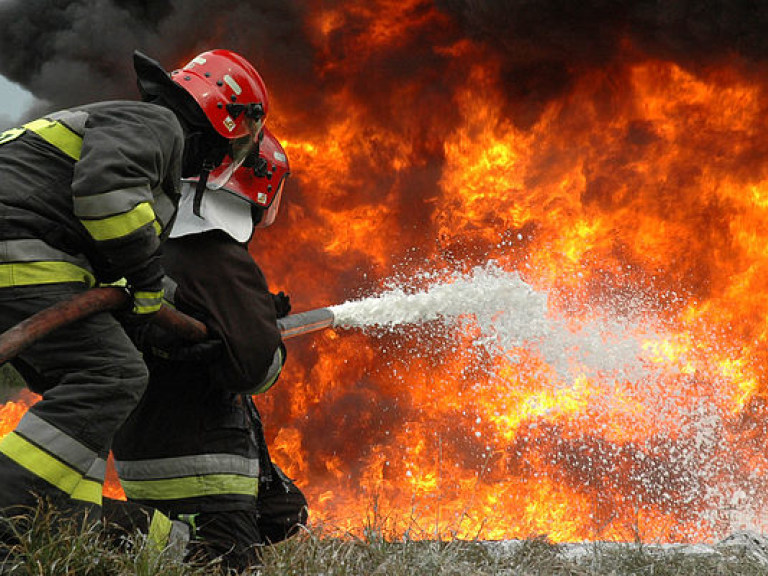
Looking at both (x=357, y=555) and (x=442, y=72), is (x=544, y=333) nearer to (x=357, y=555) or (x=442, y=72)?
(x=442, y=72)

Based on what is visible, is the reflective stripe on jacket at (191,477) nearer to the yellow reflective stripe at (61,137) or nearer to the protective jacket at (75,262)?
the protective jacket at (75,262)

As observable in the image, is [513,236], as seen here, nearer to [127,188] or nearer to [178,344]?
[178,344]

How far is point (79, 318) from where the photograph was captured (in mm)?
2734

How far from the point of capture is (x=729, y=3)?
279 inches

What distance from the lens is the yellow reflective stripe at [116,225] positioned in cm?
271

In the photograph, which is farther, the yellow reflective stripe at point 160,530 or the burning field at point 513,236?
the burning field at point 513,236

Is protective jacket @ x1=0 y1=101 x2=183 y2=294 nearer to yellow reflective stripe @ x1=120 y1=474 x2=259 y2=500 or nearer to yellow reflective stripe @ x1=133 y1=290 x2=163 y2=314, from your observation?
yellow reflective stripe @ x1=133 y1=290 x2=163 y2=314

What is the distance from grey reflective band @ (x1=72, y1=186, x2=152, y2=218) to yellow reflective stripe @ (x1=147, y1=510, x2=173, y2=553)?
1.24m

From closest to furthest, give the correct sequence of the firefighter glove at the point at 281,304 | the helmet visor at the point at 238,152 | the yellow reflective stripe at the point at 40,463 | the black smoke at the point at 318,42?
the yellow reflective stripe at the point at 40,463 → the helmet visor at the point at 238,152 → the firefighter glove at the point at 281,304 → the black smoke at the point at 318,42

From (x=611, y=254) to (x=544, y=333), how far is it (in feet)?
3.46

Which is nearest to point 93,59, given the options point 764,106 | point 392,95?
point 392,95

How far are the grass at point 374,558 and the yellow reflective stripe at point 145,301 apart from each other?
77cm

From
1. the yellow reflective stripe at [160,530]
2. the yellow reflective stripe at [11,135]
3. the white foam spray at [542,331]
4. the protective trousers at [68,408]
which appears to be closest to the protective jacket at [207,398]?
the yellow reflective stripe at [160,530]

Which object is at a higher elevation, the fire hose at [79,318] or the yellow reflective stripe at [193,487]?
the fire hose at [79,318]
